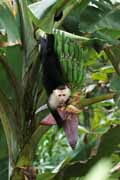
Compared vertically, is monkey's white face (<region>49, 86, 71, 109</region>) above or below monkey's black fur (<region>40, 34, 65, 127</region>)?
below

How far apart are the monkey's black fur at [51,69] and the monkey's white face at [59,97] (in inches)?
0.4

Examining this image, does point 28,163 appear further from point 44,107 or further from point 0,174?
point 0,174

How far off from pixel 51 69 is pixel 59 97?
→ 6 centimetres

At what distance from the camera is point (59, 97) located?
0.77m

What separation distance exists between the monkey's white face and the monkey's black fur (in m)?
0.01

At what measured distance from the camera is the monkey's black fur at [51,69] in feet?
2.62

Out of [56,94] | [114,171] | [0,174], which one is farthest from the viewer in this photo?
[0,174]

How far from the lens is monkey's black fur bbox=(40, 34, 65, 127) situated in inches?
31.4

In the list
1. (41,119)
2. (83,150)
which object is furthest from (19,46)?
(83,150)

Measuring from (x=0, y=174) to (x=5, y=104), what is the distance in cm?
27

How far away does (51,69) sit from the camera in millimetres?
809

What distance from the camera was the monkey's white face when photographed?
0.77m

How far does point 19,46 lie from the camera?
0.94 m

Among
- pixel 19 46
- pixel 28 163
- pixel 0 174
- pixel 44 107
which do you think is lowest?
pixel 0 174
